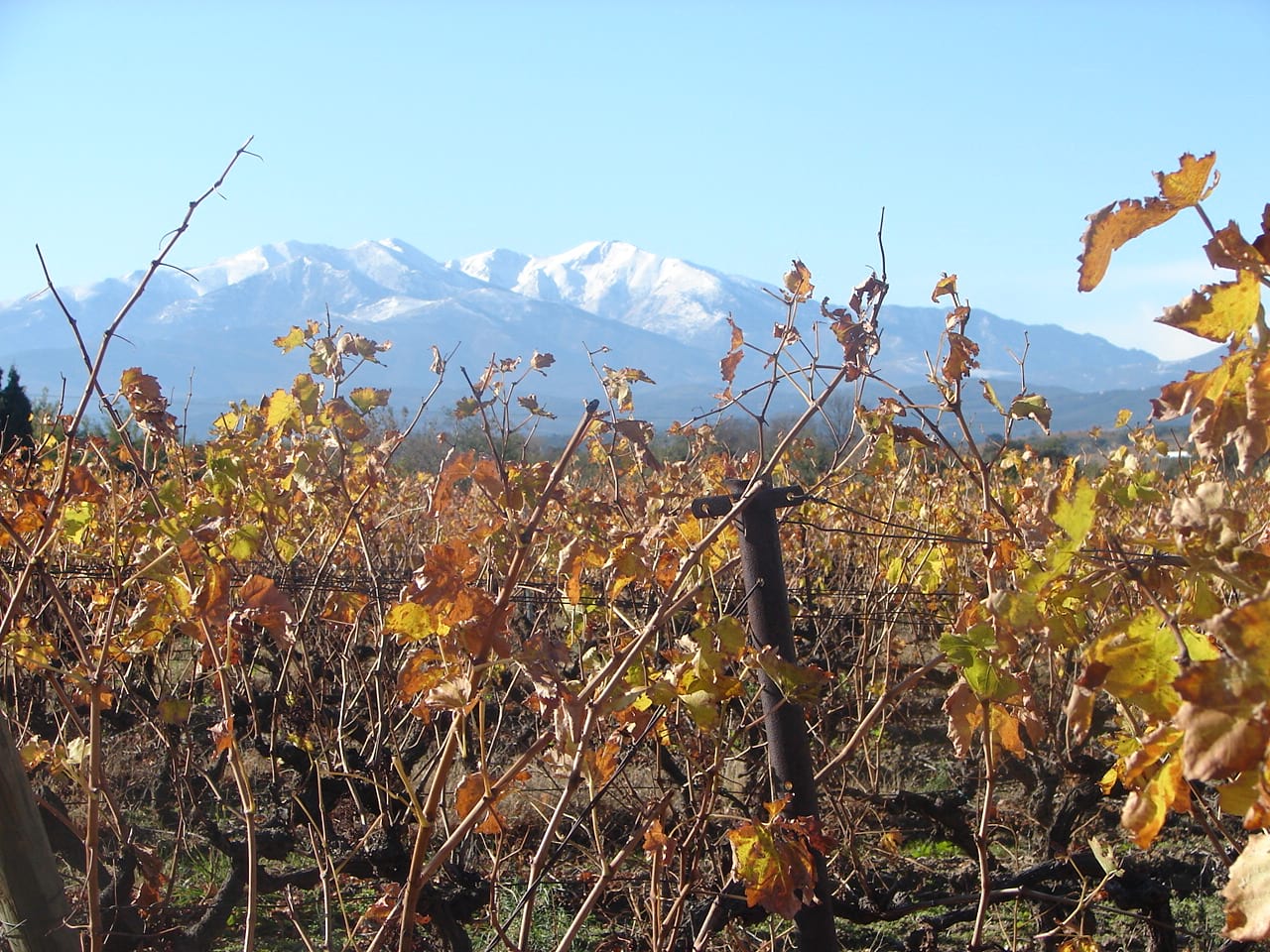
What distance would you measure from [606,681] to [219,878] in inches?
115

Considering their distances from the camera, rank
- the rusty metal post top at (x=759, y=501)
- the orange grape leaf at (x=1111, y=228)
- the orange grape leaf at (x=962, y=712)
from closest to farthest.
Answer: the orange grape leaf at (x=1111, y=228) → the orange grape leaf at (x=962, y=712) → the rusty metal post top at (x=759, y=501)

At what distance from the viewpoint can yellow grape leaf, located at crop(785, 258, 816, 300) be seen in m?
2.38

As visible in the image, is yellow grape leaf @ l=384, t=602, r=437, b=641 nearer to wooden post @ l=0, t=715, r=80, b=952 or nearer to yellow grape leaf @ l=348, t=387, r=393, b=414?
wooden post @ l=0, t=715, r=80, b=952

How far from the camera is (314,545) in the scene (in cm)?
445

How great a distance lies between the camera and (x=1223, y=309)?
84 centimetres

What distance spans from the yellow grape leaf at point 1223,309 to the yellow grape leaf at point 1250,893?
395 mm

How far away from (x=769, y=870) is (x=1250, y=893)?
898 mm

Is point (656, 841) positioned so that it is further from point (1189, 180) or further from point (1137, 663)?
point (1189, 180)

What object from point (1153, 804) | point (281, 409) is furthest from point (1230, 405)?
point (281, 409)

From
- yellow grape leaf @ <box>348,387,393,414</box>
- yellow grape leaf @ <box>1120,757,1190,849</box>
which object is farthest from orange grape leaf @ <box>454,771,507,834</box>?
yellow grape leaf @ <box>348,387,393,414</box>

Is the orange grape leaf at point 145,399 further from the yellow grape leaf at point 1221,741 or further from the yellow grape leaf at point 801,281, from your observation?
the yellow grape leaf at point 1221,741

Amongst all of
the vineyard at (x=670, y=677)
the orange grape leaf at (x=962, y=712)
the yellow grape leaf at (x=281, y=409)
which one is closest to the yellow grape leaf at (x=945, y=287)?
the vineyard at (x=670, y=677)

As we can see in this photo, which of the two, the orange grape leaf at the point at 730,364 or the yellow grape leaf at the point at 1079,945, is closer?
the yellow grape leaf at the point at 1079,945

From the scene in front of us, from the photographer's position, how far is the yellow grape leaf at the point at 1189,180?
2.77 ft
